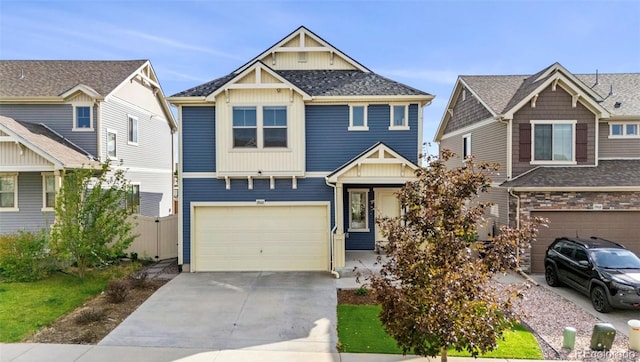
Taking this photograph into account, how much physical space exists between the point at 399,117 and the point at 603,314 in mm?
8515

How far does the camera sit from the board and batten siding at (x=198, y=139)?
13.7m

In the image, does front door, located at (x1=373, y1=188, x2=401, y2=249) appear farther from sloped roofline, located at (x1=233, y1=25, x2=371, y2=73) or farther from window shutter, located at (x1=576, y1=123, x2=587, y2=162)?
window shutter, located at (x1=576, y1=123, x2=587, y2=162)

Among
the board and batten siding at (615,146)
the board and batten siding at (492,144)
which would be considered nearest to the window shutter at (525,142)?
the board and batten siding at (492,144)

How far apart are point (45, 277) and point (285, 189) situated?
8.56m

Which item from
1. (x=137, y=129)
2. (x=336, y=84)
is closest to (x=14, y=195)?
(x=137, y=129)

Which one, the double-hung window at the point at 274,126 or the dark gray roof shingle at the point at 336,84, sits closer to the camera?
the double-hung window at the point at 274,126

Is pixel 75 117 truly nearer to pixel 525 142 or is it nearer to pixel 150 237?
pixel 150 237

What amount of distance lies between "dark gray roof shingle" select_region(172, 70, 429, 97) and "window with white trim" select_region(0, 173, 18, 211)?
8.37 meters

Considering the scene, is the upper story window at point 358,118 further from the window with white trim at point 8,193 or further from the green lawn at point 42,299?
the window with white trim at point 8,193

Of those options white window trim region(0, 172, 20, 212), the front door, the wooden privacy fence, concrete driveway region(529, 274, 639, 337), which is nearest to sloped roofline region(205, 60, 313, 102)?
the front door

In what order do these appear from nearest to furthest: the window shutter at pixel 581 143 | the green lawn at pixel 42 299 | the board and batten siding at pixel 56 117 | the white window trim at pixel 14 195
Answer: the green lawn at pixel 42 299, the window shutter at pixel 581 143, the white window trim at pixel 14 195, the board and batten siding at pixel 56 117

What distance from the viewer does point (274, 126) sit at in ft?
44.1

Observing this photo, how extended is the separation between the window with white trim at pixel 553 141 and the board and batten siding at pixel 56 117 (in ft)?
62.1

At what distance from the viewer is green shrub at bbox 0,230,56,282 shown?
39.5 ft
